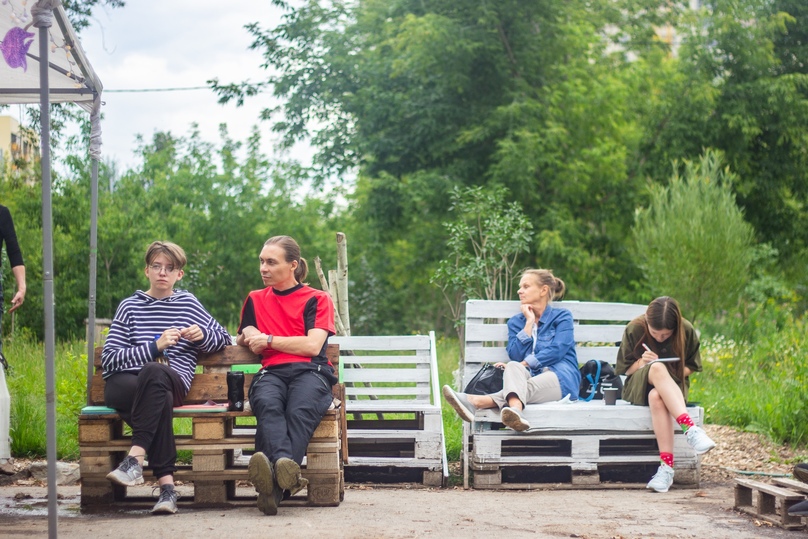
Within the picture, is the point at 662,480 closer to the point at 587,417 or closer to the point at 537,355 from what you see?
the point at 587,417

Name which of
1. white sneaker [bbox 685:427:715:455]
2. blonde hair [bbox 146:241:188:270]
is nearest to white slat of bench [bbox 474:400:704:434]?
white sneaker [bbox 685:427:715:455]

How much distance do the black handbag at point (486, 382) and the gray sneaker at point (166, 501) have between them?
2228 mm

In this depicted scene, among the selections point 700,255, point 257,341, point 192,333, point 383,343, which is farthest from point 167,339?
point 700,255

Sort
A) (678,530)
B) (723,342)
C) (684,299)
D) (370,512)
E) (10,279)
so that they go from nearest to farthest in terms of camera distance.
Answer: (678,530)
(370,512)
(10,279)
(723,342)
(684,299)

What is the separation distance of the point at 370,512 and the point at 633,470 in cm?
223

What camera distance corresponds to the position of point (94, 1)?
10.4 metres

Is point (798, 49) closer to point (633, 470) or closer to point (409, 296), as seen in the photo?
point (409, 296)

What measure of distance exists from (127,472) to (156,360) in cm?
70

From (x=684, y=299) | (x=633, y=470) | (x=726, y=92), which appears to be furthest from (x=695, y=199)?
(x=633, y=470)

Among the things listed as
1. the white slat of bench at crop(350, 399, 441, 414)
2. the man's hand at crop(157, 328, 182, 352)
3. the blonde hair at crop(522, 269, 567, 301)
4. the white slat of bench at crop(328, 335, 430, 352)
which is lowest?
the white slat of bench at crop(350, 399, 441, 414)

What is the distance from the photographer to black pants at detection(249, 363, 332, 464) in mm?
4961

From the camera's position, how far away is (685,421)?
19.9 ft

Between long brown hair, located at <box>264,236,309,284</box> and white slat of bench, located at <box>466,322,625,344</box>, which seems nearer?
long brown hair, located at <box>264,236,309,284</box>

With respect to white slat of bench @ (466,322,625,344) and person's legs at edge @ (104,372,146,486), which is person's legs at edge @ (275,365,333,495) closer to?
person's legs at edge @ (104,372,146,486)
